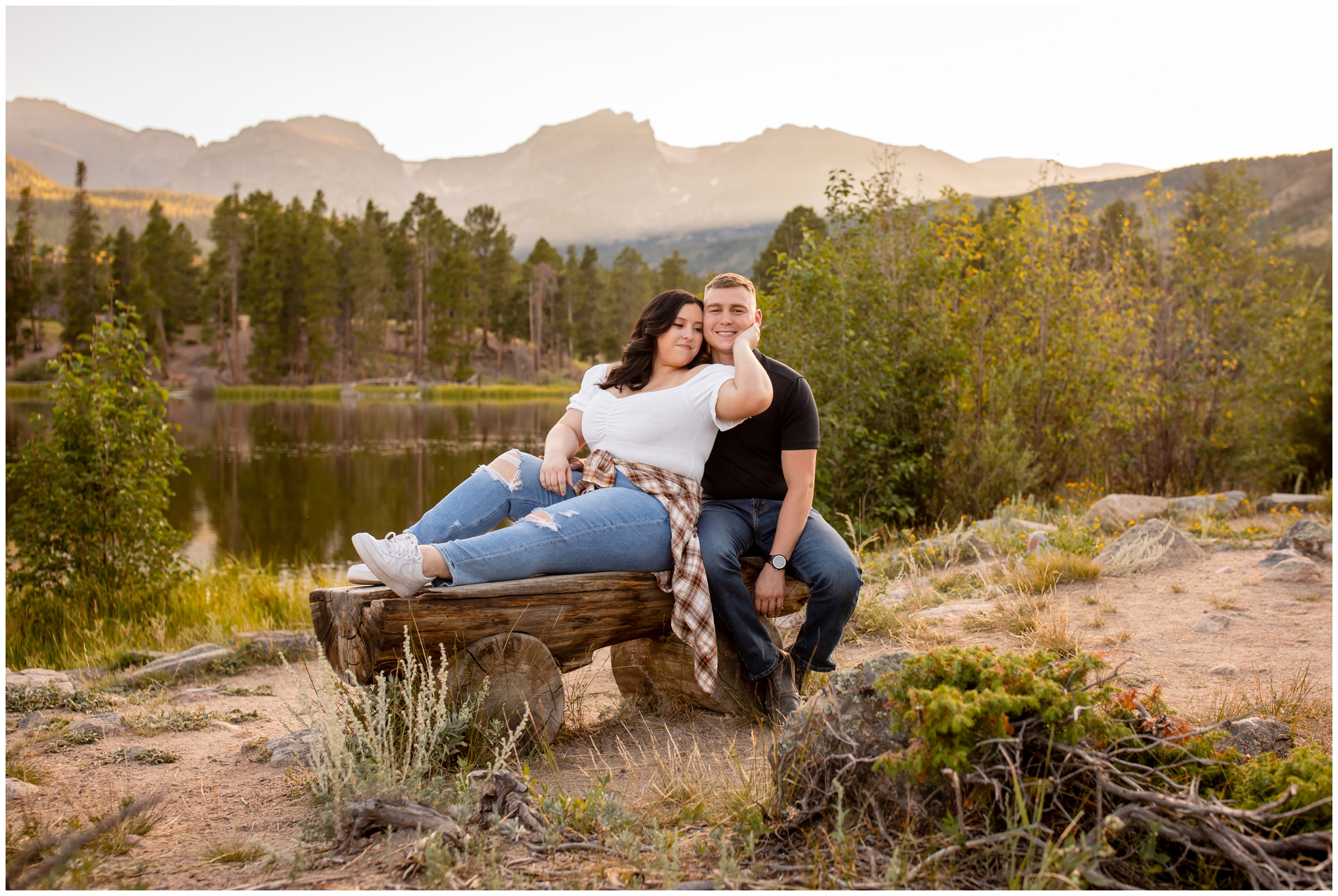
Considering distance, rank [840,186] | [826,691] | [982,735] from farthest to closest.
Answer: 1. [840,186]
2. [826,691]
3. [982,735]

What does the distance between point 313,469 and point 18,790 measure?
60.0 ft

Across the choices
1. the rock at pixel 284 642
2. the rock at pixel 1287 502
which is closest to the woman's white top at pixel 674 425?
the rock at pixel 284 642

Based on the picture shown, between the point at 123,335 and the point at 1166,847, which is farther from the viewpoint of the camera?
the point at 123,335

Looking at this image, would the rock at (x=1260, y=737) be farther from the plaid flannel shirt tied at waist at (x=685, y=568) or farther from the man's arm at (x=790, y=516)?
→ the plaid flannel shirt tied at waist at (x=685, y=568)

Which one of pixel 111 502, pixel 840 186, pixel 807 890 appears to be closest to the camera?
pixel 807 890

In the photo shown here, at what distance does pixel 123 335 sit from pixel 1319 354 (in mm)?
16112

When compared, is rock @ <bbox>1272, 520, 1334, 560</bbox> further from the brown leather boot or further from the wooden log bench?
the wooden log bench

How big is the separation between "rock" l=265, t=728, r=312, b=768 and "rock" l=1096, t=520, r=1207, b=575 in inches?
208

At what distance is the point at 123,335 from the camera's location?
7.52m

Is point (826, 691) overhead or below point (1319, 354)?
below

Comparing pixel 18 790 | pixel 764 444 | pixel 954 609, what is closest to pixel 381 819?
pixel 18 790

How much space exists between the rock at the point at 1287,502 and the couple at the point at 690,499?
25.1ft

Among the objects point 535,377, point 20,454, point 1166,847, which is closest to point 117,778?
point 1166,847

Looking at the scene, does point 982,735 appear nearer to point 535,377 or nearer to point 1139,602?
point 1139,602
